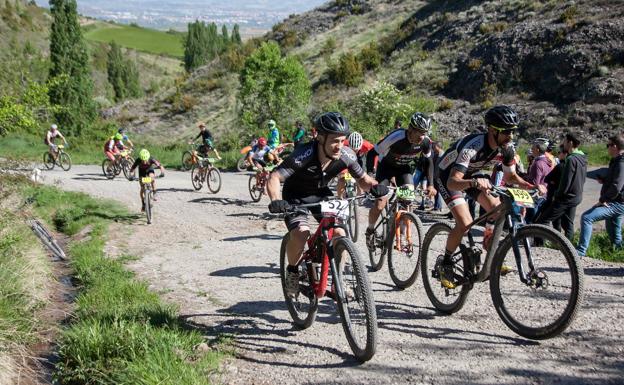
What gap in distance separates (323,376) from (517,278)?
2129 millimetres

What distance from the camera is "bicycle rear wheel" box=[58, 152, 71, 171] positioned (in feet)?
83.8

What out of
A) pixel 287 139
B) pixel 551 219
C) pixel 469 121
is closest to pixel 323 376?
pixel 551 219

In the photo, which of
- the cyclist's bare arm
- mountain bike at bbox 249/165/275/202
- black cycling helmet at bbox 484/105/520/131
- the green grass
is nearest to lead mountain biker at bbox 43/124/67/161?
mountain bike at bbox 249/165/275/202

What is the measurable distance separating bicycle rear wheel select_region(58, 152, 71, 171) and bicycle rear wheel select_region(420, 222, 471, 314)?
77.5 ft

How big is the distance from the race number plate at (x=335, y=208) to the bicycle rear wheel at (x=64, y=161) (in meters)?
24.0

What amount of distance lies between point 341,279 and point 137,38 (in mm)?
189154

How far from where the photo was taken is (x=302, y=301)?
5977mm

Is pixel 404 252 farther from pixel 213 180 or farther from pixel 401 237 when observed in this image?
pixel 213 180

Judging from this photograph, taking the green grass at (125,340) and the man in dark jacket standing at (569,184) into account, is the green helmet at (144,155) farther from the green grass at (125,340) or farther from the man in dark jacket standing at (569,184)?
the man in dark jacket standing at (569,184)

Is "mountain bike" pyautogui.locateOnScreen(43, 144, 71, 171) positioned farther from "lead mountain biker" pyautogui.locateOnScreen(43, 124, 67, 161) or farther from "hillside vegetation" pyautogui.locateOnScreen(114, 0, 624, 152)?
"hillside vegetation" pyautogui.locateOnScreen(114, 0, 624, 152)

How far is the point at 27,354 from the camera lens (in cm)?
593

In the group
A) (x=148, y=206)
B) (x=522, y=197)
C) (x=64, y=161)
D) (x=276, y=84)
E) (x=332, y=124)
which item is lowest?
(x=148, y=206)

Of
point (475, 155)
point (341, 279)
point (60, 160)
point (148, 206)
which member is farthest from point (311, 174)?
point (60, 160)

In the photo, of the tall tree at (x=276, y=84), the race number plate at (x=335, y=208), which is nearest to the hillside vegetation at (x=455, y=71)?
the tall tree at (x=276, y=84)
